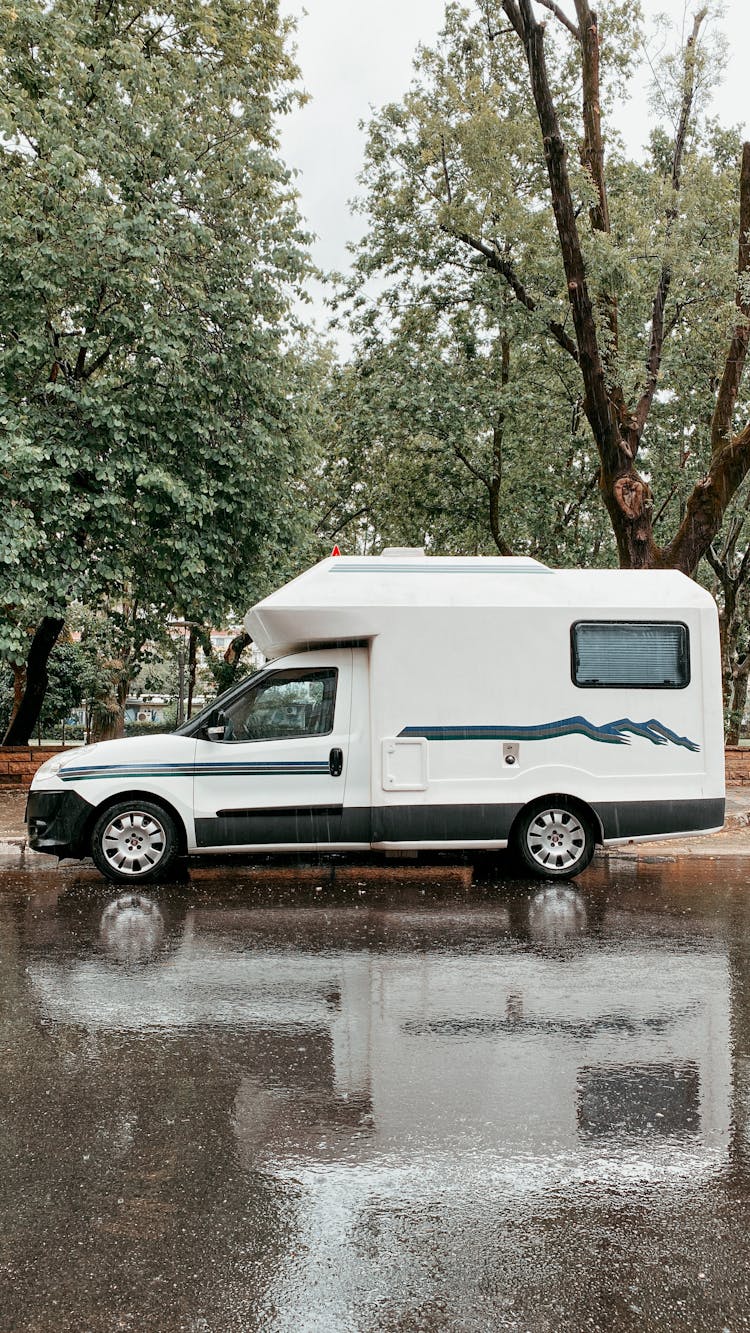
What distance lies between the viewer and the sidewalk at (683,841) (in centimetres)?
1094

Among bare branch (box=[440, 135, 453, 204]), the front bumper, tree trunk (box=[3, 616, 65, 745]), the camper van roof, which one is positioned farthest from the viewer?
bare branch (box=[440, 135, 453, 204])

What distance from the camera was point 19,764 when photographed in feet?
49.4

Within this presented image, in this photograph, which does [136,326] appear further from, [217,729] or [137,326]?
[217,729]

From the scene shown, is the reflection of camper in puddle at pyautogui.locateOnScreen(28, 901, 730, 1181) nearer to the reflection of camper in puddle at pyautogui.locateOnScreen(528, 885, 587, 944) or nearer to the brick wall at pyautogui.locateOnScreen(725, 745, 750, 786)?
the reflection of camper in puddle at pyautogui.locateOnScreen(528, 885, 587, 944)

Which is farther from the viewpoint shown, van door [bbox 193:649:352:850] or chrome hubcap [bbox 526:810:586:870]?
chrome hubcap [bbox 526:810:586:870]

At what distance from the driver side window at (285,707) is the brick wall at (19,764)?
6.91 m

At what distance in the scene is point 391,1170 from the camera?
11.8 feet

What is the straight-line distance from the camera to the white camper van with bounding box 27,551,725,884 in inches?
352

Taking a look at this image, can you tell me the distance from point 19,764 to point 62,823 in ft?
21.9

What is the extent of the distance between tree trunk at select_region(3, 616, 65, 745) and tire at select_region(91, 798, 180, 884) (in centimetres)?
791

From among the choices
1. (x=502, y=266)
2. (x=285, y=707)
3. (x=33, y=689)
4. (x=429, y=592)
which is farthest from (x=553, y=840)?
(x=502, y=266)

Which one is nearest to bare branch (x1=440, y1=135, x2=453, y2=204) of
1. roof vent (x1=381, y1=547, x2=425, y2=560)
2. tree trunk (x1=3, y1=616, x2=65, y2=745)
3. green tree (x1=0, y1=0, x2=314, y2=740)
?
green tree (x1=0, y1=0, x2=314, y2=740)

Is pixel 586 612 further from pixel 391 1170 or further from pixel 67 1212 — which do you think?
pixel 67 1212

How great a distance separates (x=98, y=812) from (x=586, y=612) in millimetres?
4755
